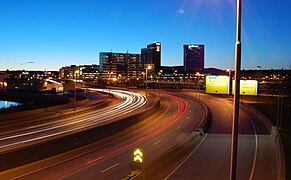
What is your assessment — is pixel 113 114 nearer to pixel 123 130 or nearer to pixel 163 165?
pixel 123 130

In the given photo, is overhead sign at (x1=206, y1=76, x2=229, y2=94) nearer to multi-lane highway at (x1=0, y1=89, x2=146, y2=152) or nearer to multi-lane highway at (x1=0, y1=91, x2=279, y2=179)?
multi-lane highway at (x1=0, y1=91, x2=279, y2=179)

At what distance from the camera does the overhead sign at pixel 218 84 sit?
144 feet

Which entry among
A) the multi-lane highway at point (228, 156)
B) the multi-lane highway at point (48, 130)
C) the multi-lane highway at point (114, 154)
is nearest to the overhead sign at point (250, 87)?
the multi-lane highway at point (228, 156)

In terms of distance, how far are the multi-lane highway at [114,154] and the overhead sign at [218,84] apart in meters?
5.80

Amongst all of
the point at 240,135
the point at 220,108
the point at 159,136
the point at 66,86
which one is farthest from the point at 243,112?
the point at 66,86

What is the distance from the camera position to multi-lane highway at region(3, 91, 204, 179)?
793 inches

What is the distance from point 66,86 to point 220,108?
197 ft

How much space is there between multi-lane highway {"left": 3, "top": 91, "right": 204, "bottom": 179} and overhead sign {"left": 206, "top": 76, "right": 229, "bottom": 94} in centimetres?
580

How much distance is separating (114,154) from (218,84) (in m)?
23.3

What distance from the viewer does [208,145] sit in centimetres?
3016

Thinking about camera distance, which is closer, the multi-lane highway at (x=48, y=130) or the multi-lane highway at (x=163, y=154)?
the multi-lane highway at (x=163, y=154)

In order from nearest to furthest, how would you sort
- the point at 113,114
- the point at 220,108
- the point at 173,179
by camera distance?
the point at 173,179 < the point at 113,114 < the point at 220,108

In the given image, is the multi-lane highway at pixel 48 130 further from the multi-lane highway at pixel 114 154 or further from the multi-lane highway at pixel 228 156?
the multi-lane highway at pixel 228 156

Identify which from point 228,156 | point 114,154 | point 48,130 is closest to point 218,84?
point 228,156
